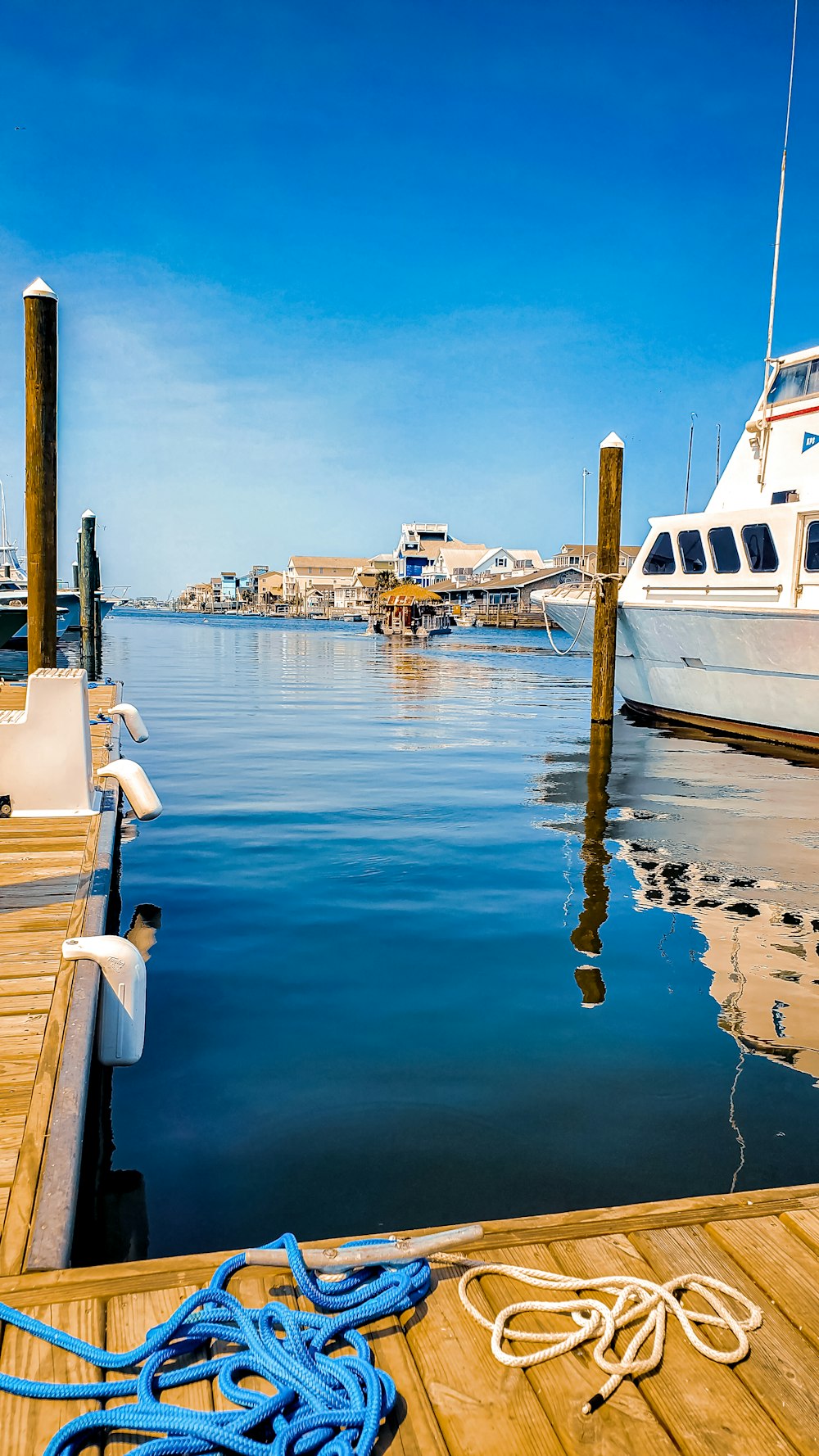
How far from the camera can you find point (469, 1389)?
2.14m

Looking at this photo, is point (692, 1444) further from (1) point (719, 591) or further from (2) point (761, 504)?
(2) point (761, 504)

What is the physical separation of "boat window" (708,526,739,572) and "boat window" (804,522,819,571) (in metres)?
1.39

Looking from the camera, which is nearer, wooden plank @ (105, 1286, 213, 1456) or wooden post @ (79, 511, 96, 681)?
wooden plank @ (105, 1286, 213, 1456)

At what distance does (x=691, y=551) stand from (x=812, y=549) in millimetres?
2596

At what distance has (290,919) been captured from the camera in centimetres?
685

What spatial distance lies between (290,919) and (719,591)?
11413mm

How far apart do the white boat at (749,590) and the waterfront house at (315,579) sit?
131 m

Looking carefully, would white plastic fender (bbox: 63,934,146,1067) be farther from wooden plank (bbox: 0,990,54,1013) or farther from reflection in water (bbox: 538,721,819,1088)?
reflection in water (bbox: 538,721,819,1088)

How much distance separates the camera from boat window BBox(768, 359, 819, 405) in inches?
644

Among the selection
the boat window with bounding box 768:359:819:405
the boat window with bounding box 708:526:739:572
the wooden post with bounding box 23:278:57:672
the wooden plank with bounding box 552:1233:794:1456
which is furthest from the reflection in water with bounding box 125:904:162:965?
the boat window with bounding box 768:359:819:405

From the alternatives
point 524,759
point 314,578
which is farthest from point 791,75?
point 314,578

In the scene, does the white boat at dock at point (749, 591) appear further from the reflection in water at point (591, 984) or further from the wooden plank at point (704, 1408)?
the wooden plank at point (704, 1408)

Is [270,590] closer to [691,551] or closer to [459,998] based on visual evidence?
[691,551]

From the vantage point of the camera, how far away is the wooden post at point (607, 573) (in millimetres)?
15781
